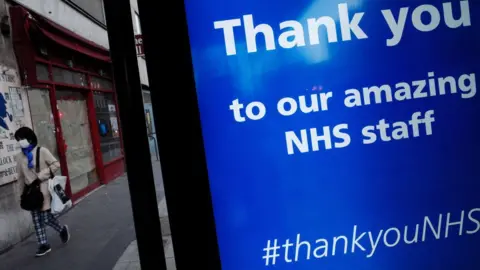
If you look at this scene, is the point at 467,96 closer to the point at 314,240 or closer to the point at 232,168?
the point at 314,240

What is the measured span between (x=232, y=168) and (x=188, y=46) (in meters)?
0.51

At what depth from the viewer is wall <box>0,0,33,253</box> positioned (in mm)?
5832

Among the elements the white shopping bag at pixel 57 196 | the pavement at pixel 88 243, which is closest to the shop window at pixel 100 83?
the pavement at pixel 88 243

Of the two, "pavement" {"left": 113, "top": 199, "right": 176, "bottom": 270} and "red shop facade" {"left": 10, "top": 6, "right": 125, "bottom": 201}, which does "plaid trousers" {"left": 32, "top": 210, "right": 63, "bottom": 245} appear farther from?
"red shop facade" {"left": 10, "top": 6, "right": 125, "bottom": 201}

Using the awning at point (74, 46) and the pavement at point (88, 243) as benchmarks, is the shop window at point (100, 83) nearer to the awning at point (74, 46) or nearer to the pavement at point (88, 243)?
the awning at point (74, 46)

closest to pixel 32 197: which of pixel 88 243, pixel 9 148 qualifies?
pixel 88 243

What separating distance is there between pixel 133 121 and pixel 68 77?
345 inches

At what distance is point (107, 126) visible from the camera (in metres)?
11.4

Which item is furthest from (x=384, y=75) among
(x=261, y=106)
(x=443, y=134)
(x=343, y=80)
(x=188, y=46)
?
(x=188, y=46)

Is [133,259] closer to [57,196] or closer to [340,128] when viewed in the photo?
[57,196]

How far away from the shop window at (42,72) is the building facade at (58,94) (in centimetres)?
1

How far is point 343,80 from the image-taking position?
148 centimetres

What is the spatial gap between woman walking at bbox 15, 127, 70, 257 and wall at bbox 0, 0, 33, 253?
2.90 feet

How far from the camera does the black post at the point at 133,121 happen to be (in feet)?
4.43
